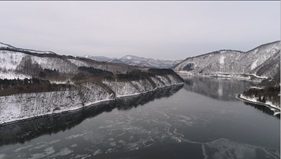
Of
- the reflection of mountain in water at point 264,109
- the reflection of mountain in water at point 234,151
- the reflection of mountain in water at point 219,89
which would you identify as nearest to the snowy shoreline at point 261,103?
the reflection of mountain in water at point 264,109

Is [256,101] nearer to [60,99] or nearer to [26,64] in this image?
[60,99]

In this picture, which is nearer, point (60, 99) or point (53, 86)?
point (60, 99)

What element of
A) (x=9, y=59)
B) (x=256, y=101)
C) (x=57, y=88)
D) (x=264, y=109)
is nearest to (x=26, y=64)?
(x=9, y=59)

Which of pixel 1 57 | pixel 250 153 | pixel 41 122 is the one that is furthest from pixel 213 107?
pixel 1 57

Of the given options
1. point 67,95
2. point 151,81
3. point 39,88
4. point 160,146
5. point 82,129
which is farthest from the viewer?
point 151,81

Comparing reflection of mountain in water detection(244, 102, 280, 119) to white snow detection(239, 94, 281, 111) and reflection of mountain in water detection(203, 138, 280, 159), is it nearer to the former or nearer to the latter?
white snow detection(239, 94, 281, 111)

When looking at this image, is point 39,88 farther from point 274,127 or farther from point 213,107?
point 274,127
